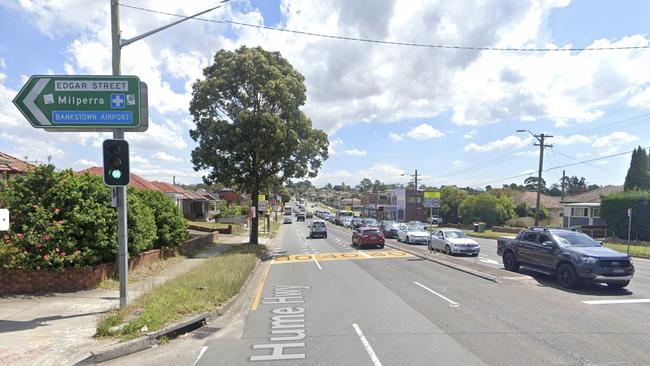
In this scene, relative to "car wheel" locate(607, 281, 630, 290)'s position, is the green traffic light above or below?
above

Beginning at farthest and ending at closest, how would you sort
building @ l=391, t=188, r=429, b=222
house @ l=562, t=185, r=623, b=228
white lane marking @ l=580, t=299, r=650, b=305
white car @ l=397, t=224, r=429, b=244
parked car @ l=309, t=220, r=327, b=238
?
building @ l=391, t=188, r=429, b=222, house @ l=562, t=185, r=623, b=228, parked car @ l=309, t=220, r=327, b=238, white car @ l=397, t=224, r=429, b=244, white lane marking @ l=580, t=299, r=650, b=305

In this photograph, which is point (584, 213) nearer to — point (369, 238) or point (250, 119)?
point (369, 238)

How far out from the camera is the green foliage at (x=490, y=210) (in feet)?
207

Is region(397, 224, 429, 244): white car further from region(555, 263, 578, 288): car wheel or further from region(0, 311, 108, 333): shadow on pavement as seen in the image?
A: region(0, 311, 108, 333): shadow on pavement

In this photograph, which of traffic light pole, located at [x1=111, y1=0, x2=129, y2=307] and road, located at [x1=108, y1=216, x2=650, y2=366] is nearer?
road, located at [x1=108, y1=216, x2=650, y2=366]

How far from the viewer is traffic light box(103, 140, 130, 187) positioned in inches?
369

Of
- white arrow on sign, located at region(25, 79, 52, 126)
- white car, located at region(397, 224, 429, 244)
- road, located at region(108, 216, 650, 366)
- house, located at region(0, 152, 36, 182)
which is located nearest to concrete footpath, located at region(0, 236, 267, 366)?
road, located at region(108, 216, 650, 366)

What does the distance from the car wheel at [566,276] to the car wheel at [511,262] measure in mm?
2866

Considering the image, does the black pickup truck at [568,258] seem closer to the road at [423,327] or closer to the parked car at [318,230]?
the road at [423,327]

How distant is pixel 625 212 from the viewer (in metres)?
39.2

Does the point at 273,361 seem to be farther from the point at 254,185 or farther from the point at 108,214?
the point at 254,185

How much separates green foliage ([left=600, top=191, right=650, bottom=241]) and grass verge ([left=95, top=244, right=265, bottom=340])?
36.0 metres

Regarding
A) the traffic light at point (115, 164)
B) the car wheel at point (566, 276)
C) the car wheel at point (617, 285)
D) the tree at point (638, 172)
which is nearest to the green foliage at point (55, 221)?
the traffic light at point (115, 164)

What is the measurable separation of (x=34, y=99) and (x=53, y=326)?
4570mm
